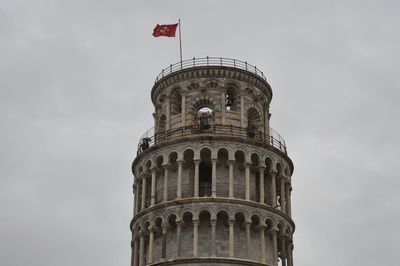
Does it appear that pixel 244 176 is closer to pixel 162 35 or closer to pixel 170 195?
pixel 170 195

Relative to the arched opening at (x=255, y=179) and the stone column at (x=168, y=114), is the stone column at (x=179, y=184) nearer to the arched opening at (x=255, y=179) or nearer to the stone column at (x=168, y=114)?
the stone column at (x=168, y=114)

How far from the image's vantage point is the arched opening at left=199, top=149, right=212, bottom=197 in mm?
56528

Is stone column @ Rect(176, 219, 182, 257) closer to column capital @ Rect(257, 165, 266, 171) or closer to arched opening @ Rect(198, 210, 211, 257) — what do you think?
arched opening @ Rect(198, 210, 211, 257)

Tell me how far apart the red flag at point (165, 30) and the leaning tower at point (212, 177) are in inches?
147

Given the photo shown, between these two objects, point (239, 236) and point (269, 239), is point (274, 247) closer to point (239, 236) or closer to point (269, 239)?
point (269, 239)

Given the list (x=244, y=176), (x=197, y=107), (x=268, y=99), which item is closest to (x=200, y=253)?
(x=244, y=176)

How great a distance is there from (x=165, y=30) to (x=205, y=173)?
14563 millimetres

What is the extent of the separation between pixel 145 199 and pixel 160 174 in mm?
2498

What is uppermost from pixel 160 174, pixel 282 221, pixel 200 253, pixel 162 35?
pixel 162 35

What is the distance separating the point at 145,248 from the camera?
56.7 meters

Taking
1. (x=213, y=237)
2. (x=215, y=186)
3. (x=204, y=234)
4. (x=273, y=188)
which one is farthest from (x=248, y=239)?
(x=273, y=188)

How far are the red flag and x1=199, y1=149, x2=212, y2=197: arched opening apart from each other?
42.1ft

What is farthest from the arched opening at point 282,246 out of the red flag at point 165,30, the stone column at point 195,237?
the red flag at point 165,30

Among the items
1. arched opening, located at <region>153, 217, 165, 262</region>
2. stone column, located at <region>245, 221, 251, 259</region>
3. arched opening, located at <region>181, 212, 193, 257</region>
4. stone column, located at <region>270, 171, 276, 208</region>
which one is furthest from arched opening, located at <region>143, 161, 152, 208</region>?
stone column, located at <region>270, 171, 276, 208</region>
